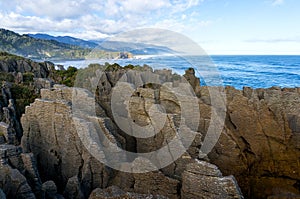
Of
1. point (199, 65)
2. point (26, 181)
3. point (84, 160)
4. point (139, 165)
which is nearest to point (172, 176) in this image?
point (139, 165)

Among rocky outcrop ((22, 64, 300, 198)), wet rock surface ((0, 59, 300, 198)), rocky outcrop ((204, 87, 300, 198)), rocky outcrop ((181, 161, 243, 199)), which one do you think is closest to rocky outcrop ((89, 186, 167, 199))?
wet rock surface ((0, 59, 300, 198))

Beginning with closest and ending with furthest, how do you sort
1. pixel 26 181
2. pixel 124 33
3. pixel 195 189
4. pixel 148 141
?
1. pixel 195 189
2. pixel 26 181
3. pixel 148 141
4. pixel 124 33

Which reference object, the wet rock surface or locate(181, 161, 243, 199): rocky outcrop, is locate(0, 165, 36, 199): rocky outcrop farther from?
locate(181, 161, 243, 199): rocky outcrop

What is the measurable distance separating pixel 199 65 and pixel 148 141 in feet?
108

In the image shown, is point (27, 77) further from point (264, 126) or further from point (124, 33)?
point (264, 126)

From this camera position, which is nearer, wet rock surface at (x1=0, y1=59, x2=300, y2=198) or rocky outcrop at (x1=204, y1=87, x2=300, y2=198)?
wet rock surface at (x1=0, y1=59, x2=300, y2=198)

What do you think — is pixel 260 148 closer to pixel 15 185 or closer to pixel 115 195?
pixel 115 195

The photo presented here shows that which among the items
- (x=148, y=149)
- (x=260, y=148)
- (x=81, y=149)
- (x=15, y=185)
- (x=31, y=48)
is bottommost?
(x=260, y=148)

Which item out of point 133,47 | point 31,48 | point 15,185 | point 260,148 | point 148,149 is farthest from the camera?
point 31,48

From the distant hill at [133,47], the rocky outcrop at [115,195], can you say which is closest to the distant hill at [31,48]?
the distant hill at [133,47]

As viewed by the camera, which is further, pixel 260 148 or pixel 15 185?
pixel 260 148

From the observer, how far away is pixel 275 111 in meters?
10.8

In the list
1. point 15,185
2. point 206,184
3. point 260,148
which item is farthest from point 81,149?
point 260,148

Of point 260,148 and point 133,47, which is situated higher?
point 133,47
